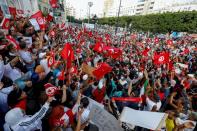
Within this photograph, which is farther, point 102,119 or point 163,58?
point 163,58

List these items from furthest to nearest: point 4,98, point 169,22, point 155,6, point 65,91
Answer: point 155,6 → point 169,22 → point 65,91 → point 4,98

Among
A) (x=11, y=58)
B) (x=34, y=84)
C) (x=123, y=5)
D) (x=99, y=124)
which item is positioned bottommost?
(x=123, y=5)

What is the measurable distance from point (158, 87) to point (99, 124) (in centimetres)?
390

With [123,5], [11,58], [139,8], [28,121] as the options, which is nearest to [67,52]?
[11,58]

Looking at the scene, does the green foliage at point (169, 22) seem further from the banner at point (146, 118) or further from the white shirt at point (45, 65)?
the banner at point (146, 118)

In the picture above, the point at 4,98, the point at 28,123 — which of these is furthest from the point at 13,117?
the point at 4,98

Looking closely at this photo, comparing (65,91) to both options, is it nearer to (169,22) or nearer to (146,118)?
(146,118)

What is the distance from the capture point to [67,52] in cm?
590

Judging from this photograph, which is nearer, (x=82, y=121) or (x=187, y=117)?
(x=82, y=121)

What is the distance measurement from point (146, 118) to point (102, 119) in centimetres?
80

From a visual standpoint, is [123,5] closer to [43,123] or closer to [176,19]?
[176,19]

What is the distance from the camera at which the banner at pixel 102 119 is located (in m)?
4.21

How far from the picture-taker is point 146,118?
4129 millimetres

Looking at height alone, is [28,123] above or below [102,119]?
above
